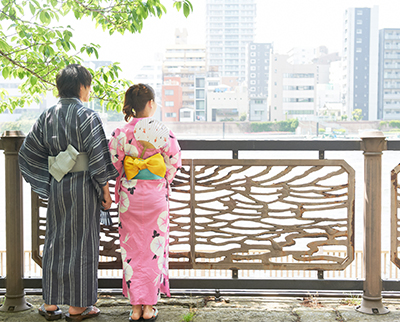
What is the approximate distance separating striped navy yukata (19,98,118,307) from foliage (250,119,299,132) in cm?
6293

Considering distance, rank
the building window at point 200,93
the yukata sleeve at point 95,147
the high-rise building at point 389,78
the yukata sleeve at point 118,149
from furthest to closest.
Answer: the high-rise building at point 389,78
the building window at point 200,93
the yukata sleeve at point 118,149
the yukata sleeve at point 95,147

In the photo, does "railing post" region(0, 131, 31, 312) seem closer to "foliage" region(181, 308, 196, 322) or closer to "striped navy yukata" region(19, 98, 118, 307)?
"striped navy yukata" region(19, 98, 118, 307)

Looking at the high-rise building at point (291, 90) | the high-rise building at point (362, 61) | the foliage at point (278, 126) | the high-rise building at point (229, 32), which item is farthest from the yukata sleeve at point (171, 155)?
the high-rise building at point (229, 32)

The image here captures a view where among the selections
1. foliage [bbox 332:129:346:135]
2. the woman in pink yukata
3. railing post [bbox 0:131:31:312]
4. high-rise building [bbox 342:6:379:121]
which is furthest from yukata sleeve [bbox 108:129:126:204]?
high-rise building [bbox 342:6:379:121]

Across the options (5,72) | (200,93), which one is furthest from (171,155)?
(200,93)

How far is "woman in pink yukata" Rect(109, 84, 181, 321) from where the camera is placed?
1947 millimetres

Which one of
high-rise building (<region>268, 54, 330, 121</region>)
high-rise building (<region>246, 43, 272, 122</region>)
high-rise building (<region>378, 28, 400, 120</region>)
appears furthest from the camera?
high-rise building (<region>246, 43, 272, 122</region>)

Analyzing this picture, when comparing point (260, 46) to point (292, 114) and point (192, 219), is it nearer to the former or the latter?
point (292, 114)

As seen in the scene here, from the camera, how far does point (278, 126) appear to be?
6544 cm

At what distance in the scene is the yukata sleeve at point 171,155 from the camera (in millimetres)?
1970

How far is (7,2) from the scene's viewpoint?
3.15 metres

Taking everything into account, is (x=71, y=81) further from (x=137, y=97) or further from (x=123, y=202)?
(x=123, y=202)

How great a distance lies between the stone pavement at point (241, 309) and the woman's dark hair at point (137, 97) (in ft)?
3.26

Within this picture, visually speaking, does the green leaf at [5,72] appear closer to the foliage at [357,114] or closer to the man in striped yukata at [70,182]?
the man in striped yukata at [70,182]
